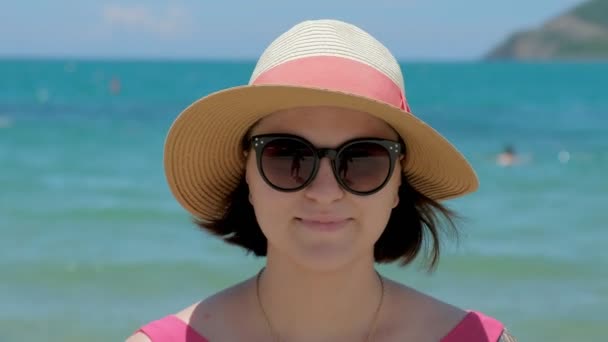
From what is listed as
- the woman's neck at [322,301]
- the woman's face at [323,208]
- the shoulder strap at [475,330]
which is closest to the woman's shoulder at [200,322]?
the woman's neck at [322,301]

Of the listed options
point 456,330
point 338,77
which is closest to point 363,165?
point 338,77

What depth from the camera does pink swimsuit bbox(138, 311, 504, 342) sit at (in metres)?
2.50

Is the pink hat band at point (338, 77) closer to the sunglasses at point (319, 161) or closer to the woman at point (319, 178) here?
the woman at point (319, 178)

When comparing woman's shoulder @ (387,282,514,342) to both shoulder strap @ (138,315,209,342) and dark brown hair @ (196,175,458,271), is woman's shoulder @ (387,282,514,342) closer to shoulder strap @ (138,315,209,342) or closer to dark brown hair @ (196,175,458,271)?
dark brown hair @ (196,175,458,271)

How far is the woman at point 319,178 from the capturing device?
2395 mm

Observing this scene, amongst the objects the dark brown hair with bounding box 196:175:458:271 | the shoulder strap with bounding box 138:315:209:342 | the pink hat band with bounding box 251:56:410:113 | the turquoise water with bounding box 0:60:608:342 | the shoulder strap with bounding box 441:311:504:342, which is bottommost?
the turquoise water with bounding box 0:60:608:342

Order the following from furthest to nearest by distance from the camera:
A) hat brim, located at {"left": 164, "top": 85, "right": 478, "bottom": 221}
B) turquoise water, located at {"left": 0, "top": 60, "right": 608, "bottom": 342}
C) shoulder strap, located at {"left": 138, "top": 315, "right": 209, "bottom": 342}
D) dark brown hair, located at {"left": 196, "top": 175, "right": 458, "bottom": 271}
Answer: turquoise water, located at {"left": 0, "top": 60, "right": 608, "bottom": 342} → dark brown hair, located at {"left": 196, "top": 175, "right": 458, "bottom": 271} → shoulder strap, located at {"left": 138, "top": 315, "right": 209, "bottom": 342} → hat brim, located at {"left": 164, "top": 85, "right": 478, "bottom": 221}

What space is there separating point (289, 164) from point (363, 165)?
164 mm

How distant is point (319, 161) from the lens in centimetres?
239

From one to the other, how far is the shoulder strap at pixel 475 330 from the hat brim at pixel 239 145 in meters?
0.36

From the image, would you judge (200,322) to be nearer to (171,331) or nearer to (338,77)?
(171,331)

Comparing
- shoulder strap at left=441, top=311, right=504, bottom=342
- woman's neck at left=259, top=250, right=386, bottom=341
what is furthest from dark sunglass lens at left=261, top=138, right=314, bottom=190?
shoulder strap at left=441, top=311, right=504, bottom=342

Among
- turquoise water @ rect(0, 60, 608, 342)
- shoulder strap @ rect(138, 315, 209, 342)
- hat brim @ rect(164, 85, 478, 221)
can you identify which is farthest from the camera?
turquoise water @ rect(0, 60, 608, 342)

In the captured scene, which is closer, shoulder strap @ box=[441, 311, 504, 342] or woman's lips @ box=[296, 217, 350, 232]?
woman's lips @ box=[296, 217, 350, 232]
